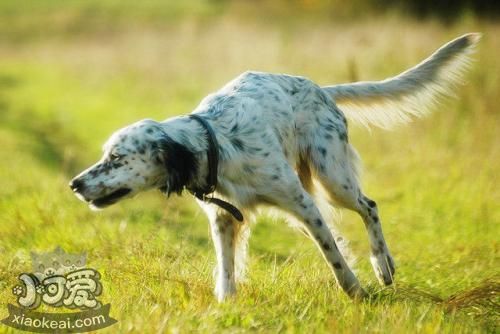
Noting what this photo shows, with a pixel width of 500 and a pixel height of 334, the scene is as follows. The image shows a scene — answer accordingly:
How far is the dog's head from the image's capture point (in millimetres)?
4215

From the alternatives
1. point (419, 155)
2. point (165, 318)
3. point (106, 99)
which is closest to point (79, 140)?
point (106, 99)

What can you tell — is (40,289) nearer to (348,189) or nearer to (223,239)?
(223,239)

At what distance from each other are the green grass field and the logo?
0.10m

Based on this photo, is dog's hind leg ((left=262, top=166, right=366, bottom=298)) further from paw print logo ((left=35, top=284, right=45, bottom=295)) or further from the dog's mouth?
paw print logo ((left=35, top=284, right=45, bottom=295))

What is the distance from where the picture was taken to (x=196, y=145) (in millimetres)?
4480

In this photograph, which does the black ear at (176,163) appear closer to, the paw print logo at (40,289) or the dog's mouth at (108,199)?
the dog's mouth at (108,199)

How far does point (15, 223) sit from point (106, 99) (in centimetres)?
974

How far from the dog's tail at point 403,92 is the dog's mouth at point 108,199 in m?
2.09

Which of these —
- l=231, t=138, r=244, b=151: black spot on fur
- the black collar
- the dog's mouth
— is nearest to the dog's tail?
l=231, t=138, r=244, b=151: black spot on fur

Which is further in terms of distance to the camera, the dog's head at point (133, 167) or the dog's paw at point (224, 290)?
the dog's paw at point (224, 290)

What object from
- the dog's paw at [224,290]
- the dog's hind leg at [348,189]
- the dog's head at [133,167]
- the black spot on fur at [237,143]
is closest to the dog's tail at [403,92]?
the dog's hind leg at [348,189]

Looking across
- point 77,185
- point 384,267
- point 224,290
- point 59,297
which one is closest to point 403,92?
point 384,267

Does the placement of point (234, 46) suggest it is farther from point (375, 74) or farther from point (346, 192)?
point (346, 192)

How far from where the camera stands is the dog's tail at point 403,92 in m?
5.91
